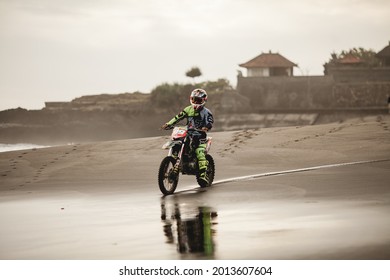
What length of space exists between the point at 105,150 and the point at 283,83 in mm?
61664

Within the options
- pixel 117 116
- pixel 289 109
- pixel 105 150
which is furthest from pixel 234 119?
pixel 105 150

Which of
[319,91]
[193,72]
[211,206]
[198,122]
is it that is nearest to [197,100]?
[198,122]

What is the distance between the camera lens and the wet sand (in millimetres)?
7008

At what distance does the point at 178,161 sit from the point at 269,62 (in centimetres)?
7484

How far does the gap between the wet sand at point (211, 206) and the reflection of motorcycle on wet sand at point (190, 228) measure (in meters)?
0.01

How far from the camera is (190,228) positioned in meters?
8.20

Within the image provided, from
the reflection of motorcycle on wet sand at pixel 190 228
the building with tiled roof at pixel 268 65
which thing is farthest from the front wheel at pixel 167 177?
the building with tiled roof at pixel 268 65

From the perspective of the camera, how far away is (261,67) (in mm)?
86562

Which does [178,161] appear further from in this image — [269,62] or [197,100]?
[269,62]

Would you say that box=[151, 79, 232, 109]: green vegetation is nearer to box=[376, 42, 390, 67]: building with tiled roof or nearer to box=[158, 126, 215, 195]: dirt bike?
box=[376, 42, 390, 67]: building with tiled roof

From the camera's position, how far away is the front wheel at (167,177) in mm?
11750

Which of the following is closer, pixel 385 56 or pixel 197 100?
pixel 197 100
